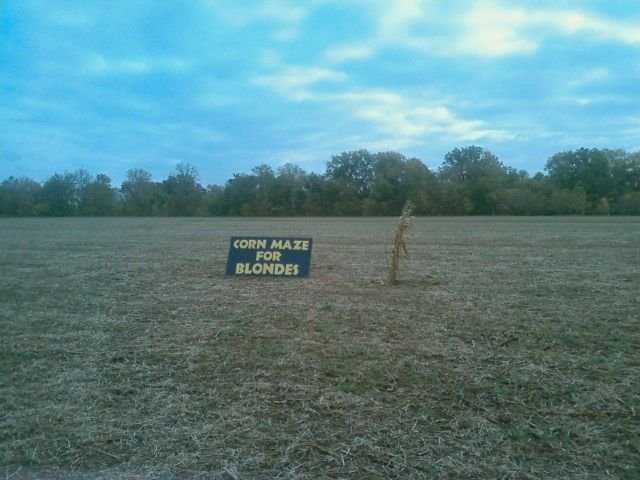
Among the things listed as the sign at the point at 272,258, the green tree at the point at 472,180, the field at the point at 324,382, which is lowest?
the field at the point at 324,382

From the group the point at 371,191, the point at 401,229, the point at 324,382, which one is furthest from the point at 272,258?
the point at 371,191

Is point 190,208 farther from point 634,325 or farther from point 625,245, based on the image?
point 634,325

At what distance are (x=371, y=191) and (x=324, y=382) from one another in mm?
63379

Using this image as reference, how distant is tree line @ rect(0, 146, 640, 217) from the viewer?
5981cm

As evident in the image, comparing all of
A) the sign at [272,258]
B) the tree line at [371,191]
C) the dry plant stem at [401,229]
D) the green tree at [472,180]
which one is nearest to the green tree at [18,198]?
the tree line at [371,191]

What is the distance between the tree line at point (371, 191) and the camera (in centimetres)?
5981

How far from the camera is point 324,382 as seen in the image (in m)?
4.50

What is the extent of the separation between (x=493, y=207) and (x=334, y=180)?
2436cm

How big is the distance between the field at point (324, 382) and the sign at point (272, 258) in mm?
1610

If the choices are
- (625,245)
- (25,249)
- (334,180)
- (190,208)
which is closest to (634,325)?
(625,245)

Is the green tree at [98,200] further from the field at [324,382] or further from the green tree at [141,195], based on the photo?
the field at [324,382]

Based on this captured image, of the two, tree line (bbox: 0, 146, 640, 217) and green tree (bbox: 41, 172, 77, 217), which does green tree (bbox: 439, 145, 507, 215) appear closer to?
tree line (bbox: 0, 146, 640, 217)

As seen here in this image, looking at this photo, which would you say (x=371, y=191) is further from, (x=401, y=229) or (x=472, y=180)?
(x=401, y=229)

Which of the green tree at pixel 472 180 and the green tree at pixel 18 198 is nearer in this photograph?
the green tree at pixel 472 180
